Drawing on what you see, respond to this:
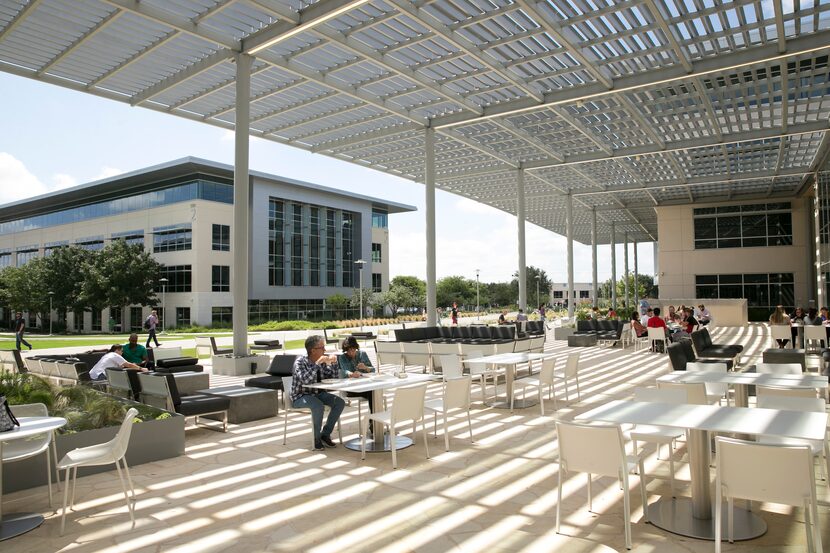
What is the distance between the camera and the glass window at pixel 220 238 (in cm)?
4272

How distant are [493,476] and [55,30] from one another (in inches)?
507

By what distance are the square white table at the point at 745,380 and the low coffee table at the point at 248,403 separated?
5.56 meters

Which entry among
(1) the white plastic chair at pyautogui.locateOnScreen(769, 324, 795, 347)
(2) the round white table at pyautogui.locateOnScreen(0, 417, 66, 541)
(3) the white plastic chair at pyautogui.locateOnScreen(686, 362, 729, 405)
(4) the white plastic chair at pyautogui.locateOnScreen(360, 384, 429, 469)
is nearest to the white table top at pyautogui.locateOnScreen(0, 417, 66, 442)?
(2) the round white table at pyautogui.locateOnScreen(0, 417, 66, 541)

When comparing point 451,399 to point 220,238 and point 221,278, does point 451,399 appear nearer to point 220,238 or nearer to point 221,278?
point 221,278

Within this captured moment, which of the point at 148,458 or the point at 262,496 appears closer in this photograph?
the point at 262,496

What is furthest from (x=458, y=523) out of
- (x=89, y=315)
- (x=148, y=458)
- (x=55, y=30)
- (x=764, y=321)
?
(x=89, y=315)

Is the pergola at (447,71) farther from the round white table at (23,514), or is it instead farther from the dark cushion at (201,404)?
the round white table at (23,514)

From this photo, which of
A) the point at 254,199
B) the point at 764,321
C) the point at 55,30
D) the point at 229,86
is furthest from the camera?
the point at 254,199

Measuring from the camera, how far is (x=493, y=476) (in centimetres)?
549

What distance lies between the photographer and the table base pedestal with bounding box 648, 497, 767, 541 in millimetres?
3953

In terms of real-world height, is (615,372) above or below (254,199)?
below

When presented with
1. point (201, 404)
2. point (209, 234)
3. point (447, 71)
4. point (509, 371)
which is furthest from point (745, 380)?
point (209, 234)

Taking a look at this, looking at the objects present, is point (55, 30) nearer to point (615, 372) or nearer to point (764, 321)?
point (615, 372)

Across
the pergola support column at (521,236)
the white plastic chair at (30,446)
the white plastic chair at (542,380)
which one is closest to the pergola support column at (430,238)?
the pergola support column at (521,236)
